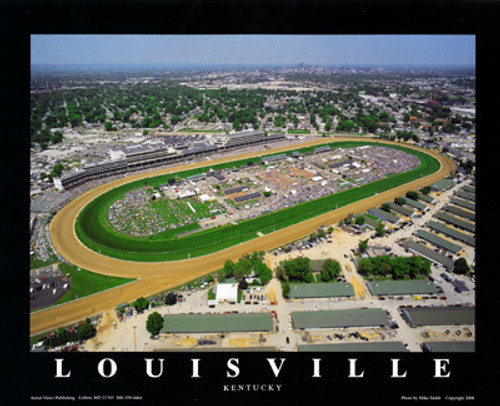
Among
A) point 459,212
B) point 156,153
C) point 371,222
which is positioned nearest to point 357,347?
point 371,222

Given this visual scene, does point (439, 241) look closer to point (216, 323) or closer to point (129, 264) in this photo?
point (216, 323)

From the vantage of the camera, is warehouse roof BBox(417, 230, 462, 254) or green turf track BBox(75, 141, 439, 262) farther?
green turf track BBox(75, 141, 439, 262)

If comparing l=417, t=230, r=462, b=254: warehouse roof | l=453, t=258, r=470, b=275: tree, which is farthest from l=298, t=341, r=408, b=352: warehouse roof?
l=417, t=230, r=462, b=254: warehouse roof

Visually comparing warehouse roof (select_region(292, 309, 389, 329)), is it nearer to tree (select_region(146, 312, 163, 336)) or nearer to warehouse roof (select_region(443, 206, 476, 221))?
tree (select_region(146, 312, 163, 336))

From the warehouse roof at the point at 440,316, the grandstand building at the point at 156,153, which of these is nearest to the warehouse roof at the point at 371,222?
the warehouse roof at the point at 440,316

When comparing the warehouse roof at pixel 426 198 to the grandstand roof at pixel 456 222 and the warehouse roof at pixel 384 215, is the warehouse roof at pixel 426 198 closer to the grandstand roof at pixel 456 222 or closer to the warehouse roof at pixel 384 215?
the grandstand roof at pixel 456 222

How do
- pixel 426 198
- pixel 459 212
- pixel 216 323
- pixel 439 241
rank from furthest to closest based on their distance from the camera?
pixel 426 198, pixel 459 212, pixel 439 241, pixel 216 323

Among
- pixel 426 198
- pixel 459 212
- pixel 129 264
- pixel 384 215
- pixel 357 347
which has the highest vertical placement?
pixel 426 198
